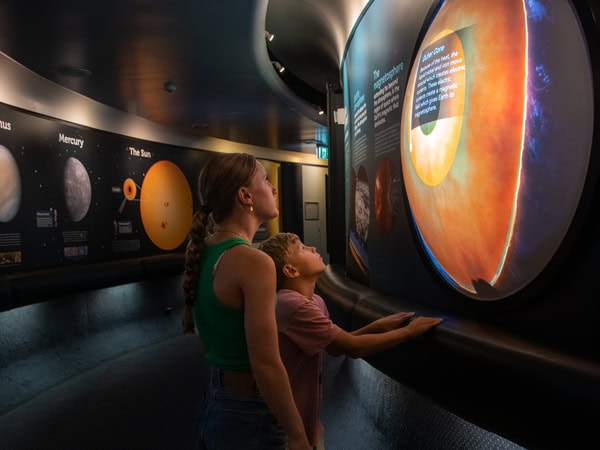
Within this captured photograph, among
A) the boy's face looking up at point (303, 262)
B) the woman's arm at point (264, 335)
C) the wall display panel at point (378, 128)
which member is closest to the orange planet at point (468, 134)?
the wall display panel at point (378, 128)

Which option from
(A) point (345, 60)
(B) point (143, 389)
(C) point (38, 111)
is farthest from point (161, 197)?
(A) point (345, 60)

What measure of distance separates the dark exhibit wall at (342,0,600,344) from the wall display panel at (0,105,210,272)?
3.62 metres

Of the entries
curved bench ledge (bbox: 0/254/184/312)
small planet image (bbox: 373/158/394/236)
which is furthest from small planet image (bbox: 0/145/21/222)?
small planet image (bbox: 373/158/394/236)

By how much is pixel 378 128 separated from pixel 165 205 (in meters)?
5.07

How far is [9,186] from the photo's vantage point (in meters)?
4.38

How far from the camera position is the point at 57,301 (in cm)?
494

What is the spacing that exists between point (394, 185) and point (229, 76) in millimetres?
3090

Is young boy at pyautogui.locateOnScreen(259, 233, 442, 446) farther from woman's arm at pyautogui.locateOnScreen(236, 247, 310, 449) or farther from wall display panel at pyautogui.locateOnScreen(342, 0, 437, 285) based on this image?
wall display panel at pyautogui.locateOnScreen(342, 0, 437, 285)

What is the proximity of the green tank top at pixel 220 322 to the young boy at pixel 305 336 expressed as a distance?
11.5 inches

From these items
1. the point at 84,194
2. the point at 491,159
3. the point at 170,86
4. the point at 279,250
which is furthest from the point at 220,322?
the point at 84,194

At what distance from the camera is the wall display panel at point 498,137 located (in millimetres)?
1431

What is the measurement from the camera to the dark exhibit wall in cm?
142

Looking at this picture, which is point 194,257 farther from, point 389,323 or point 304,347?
point 389,323

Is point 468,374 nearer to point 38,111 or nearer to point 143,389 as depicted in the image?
point 143,389
